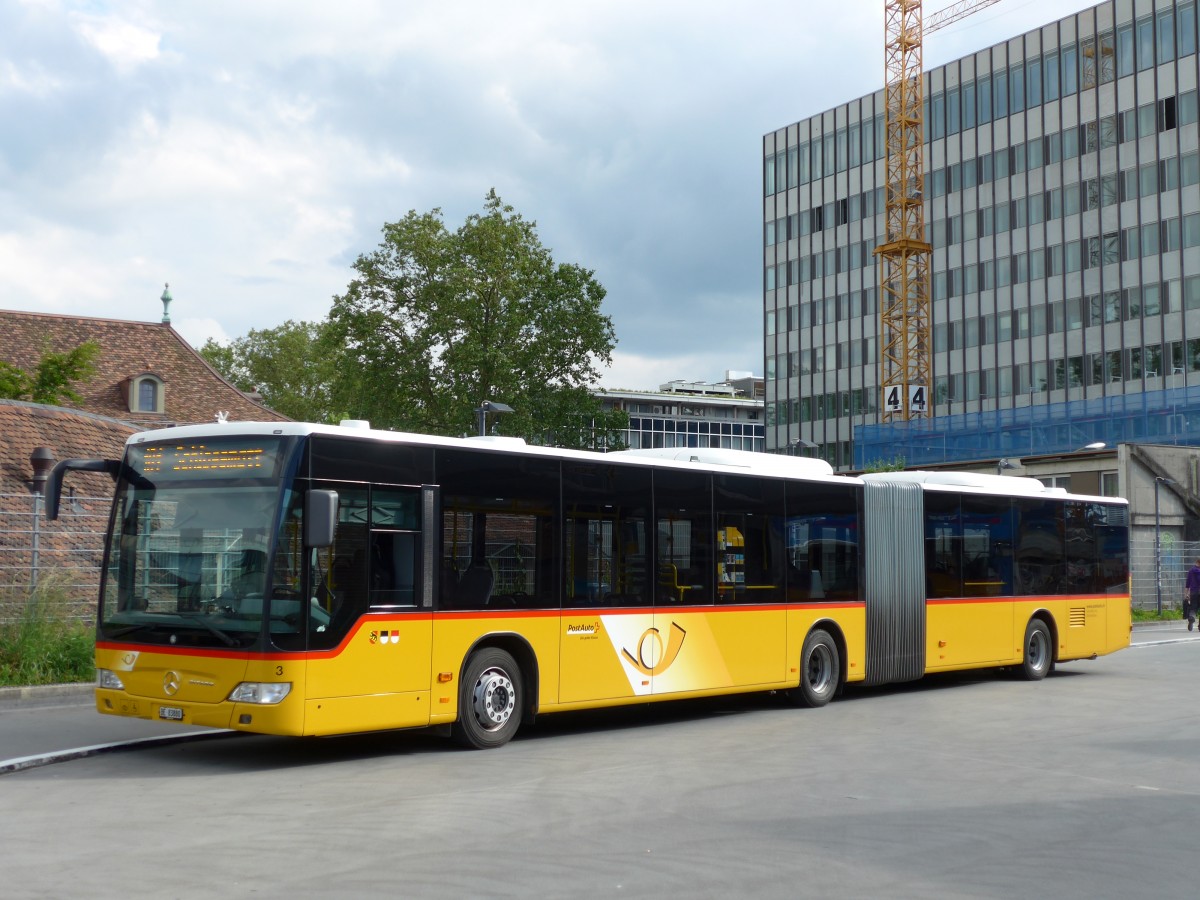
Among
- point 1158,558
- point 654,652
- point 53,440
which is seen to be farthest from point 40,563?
point 1158,558

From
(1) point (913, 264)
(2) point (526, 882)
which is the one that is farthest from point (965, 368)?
(2) point (526, 882)

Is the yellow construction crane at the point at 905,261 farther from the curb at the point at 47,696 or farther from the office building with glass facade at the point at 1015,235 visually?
the curb at the point at 47,696

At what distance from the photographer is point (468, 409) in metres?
65.0

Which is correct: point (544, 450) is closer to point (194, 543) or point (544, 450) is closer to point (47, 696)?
point (194, 543)

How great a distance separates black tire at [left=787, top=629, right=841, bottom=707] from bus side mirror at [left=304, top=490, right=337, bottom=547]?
24.6ft

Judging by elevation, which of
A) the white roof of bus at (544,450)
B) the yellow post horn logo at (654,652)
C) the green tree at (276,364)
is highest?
the green tree at (276,364)

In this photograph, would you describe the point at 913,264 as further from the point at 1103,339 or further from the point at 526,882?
the point at 526,882

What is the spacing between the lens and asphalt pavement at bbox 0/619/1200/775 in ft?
40.6

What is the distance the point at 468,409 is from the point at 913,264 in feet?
112

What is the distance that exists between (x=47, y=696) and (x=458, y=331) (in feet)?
168

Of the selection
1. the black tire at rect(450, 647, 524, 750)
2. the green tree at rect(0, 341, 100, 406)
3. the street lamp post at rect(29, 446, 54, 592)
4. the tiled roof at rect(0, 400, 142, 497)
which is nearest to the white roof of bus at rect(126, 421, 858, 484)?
the black tire at rect(450, 647, 524, 750)

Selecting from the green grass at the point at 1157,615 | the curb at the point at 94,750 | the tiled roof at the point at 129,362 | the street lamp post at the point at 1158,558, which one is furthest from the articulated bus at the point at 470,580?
the tiled roof at the point at 129,362

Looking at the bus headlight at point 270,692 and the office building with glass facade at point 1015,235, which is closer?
the bus headlight at point 270,692

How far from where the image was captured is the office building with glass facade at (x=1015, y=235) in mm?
71062
